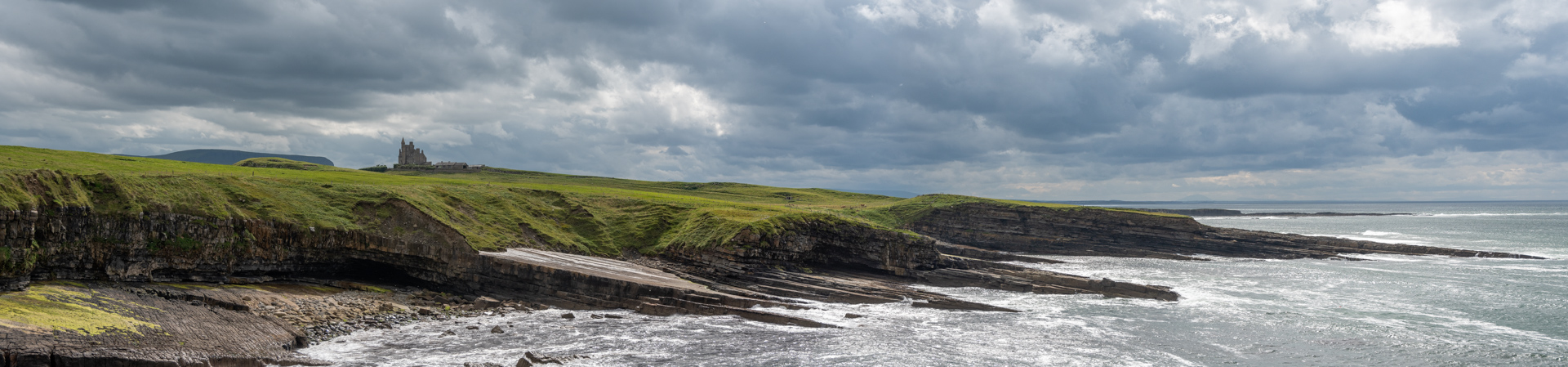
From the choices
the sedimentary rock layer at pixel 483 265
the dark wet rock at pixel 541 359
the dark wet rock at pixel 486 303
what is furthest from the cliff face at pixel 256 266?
the dark wet rock at pixel 541 359

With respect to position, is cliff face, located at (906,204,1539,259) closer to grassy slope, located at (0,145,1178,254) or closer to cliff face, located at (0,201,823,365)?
grassy slope, located at (0,145,1178,254)

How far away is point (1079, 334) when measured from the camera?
105ft

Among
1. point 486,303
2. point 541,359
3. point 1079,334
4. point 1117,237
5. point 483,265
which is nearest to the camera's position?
point 541,359

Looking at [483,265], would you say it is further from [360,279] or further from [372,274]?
[360,279]

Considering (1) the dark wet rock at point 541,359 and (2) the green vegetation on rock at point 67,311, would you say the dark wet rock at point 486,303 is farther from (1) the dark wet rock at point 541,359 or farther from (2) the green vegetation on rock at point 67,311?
(2) the green vegetation on rock at point 67,311

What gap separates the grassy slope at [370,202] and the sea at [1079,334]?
40.3 feet

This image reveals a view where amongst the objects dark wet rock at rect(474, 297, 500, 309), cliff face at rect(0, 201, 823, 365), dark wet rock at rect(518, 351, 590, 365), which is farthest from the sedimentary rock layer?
dark wet rock at rect(518, 351, 590, 365)

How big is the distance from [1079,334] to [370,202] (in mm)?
38008

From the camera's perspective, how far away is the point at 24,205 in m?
26.4

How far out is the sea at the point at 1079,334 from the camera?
2645cm

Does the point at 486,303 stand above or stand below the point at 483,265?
below

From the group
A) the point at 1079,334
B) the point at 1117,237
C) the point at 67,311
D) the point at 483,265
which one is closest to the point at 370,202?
the point at 483,265

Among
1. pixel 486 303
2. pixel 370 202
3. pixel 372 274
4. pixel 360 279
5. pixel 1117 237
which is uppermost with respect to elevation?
pixel 370 202

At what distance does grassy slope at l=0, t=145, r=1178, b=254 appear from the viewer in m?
30.2
